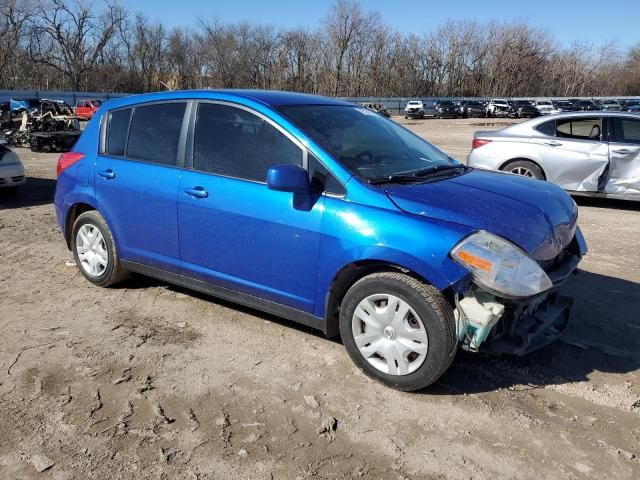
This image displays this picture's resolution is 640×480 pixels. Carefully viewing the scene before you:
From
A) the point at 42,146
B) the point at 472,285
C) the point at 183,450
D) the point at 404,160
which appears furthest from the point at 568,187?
the point at 42,146

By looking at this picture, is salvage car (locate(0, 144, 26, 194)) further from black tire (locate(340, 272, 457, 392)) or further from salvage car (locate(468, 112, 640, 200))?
black tire (locate(340, 272, 457, 392))

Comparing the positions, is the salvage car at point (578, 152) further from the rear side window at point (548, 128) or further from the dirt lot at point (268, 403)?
the dirt lot at point (268, 403)

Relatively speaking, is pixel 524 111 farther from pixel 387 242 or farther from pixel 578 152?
pixel 387 242

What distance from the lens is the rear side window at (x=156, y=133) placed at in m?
4.30

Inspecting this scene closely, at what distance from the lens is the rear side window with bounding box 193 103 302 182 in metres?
3.74

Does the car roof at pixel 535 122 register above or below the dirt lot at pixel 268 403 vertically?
above

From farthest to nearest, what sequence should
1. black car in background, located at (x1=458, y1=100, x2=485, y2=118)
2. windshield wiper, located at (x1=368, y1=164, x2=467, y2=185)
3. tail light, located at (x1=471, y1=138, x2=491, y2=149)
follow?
black car in background, located at (x1=458, y1=100, x2=485, y2=118)
tail light, located at (x1=471, y1=138, x2=491, y2=149)
windshield wiper, located at (x1=368, y1=164, x2=467, y2=185)

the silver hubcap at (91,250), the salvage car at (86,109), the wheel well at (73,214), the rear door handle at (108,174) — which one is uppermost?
the rear door handle at (108,174)

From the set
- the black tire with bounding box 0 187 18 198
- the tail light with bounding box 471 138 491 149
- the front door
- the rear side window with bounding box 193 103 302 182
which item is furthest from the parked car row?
the front door

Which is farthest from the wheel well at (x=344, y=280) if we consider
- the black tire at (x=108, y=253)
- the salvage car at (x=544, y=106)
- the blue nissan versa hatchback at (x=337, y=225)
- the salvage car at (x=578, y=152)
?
Answer: the salvage car at (x=544, y=106)

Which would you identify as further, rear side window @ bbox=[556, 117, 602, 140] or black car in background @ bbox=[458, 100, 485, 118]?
black car in background @ bbox=[458, 100, 485, 118]

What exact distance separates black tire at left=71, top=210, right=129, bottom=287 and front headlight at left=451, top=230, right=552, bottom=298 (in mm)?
3032

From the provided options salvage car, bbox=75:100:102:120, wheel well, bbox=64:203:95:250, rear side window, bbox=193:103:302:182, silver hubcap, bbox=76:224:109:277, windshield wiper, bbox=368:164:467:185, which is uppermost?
rear side window, bbox=193:103:302:182

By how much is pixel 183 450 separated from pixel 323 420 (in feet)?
2.48
